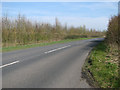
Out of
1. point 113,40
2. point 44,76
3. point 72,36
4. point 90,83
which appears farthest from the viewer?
point 72,36

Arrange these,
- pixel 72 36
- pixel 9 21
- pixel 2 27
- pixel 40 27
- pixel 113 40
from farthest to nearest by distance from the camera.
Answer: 1. pixel 72 36
2. pixel 40 27
3. pixel 9 21
4. pixel 2 27
5. pixel 113 40

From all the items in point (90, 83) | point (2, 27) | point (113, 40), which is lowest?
point (90, 83)

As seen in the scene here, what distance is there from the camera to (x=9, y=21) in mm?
24516

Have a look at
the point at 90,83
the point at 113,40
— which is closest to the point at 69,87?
the point at 90,83

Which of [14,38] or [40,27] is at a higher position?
[40,27]

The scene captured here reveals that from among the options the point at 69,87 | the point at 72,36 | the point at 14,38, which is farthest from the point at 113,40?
the point at 72,36

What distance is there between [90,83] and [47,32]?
29830mm

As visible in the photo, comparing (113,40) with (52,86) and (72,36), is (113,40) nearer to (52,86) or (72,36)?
(52,86)

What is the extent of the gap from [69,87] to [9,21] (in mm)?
21425

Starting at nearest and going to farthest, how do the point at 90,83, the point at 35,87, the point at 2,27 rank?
the point at 35,87 → the point at 90,83 → the point at 2,27

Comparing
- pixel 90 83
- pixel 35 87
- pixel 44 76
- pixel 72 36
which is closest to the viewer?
pixel 35 87

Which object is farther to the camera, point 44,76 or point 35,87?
point 44,76

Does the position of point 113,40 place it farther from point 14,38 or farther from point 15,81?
point 14,38

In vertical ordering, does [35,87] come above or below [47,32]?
below
